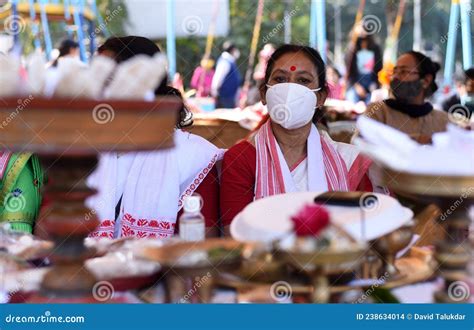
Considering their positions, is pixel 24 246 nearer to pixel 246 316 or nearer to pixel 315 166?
pixel 246 316

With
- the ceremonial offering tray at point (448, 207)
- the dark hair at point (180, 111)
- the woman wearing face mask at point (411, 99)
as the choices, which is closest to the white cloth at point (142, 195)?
the dark hair at point (180, 111)

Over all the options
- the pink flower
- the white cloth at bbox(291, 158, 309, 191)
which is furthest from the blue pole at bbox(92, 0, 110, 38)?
the pink flower

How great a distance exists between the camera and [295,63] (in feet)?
8.64

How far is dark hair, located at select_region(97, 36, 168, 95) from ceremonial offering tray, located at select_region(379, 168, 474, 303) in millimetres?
1218

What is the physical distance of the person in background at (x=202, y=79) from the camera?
8.62m

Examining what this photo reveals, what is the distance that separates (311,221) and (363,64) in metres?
5.92

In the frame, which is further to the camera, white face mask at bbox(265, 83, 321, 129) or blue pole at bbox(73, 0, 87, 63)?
blue pole at bbox(73, 0, 87, 63)

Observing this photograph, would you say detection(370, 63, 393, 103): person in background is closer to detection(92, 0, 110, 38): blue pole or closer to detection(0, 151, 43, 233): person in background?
detection(92, 0, 110, 38): blue pole

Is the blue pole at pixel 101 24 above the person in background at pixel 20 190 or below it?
above

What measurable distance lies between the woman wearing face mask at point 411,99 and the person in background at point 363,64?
2554mm

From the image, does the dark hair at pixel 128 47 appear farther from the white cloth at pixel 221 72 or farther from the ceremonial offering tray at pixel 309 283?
the white cloth at pixel 221 72

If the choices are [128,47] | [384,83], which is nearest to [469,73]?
[384,83]

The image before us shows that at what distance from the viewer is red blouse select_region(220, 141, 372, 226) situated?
2.54 metres

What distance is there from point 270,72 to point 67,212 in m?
1.39
